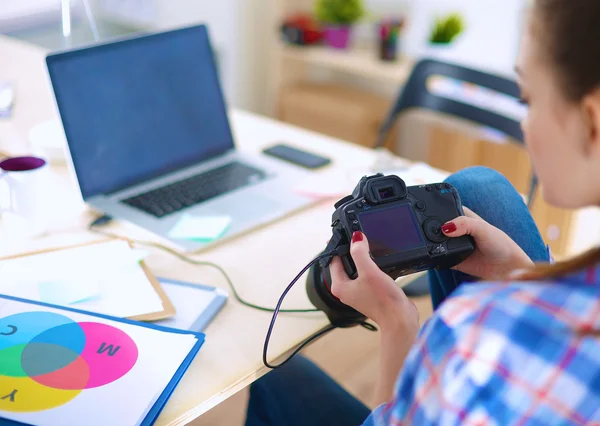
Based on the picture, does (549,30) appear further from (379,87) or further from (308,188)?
(379,87)

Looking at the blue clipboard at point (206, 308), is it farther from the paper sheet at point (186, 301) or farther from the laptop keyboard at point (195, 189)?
the laptop keyboard at point (195, 189)

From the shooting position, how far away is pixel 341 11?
276cm

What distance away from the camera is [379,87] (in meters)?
3.02

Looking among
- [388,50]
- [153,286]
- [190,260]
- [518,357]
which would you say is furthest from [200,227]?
[388,50]

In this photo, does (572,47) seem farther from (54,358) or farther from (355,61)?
(355,61)

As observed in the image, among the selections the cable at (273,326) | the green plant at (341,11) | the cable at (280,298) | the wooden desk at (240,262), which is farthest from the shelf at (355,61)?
the cable at (273,326)

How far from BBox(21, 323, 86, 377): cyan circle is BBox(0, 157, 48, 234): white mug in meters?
0.32

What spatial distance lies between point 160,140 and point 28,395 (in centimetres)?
67

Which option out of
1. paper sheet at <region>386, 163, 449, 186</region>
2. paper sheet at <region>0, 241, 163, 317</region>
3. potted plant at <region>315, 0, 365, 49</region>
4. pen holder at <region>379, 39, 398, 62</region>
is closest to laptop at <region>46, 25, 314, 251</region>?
paper sheet at <region>0, 241, 163, 317</region>

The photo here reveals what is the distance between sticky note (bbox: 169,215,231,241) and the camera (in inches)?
45.4

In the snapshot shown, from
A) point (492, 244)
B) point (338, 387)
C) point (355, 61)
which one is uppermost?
point (492, 244)

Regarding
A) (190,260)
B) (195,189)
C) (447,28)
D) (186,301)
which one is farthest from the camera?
(447,28)

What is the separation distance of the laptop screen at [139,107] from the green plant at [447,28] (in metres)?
1.42

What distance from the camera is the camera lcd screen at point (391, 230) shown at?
2.86ft
